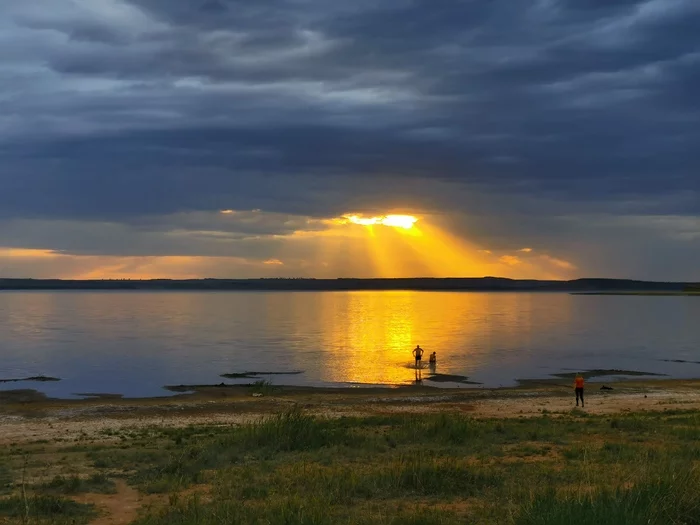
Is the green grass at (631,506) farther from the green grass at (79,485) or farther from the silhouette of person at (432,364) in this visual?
the silhouette of person at (432,364)

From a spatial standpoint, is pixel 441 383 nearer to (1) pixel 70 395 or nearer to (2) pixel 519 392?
(2) pixel 519 392

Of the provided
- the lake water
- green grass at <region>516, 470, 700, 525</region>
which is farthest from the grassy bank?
the lake water

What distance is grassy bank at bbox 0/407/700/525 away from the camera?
31.1 ft

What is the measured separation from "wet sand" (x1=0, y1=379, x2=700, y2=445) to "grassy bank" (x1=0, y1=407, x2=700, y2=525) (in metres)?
5.47

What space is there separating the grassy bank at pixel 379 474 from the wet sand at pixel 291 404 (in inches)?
215

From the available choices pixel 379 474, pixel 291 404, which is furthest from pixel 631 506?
pixel 291 404

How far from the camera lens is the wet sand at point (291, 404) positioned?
91.4ft

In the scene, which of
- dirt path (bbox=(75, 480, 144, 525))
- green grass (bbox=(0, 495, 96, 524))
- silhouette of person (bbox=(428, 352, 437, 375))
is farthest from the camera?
silhouette of person (bbox=(428, 352, 437, 375))

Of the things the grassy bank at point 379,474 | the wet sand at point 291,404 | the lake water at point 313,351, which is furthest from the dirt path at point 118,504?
the lake water at point 313,351

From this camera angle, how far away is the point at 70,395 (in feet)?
136

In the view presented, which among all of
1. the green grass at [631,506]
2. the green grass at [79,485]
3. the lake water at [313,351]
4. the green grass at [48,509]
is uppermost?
the green grass at [631,506]

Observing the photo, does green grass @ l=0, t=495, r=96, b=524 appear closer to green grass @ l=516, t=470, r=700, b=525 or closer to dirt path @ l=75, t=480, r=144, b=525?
dirt path @ l=75, t=480, r=144, b=525

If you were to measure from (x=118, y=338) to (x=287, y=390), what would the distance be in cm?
4736

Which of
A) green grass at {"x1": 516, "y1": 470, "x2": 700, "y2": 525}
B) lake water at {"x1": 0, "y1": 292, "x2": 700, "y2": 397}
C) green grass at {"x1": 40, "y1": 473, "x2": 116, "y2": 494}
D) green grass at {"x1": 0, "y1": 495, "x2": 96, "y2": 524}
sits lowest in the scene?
lake water at {"x1": 0, "y1": 292, "x2": 700, "y2": 397}
